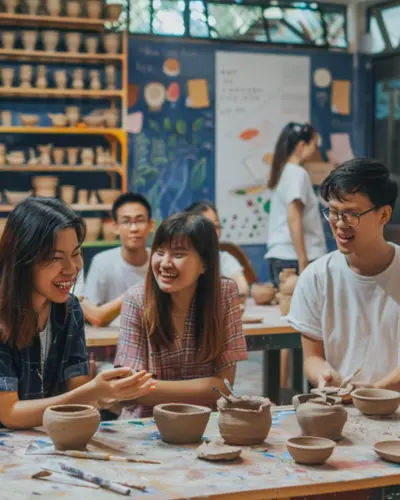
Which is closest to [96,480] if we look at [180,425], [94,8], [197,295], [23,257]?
[180,425]

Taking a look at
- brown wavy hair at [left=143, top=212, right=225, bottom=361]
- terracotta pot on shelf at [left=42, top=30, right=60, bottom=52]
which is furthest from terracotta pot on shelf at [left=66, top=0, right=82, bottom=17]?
brown wavy hair at [left=143, top=212, right=225, bottom=361]

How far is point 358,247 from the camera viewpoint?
9.01ft

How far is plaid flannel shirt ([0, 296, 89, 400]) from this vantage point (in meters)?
2.38

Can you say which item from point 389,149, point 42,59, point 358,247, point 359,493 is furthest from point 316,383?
point 389,149

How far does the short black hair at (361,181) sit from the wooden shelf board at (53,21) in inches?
180

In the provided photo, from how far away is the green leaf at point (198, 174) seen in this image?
764 centimetres

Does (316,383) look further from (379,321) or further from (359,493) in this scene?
(359,493)

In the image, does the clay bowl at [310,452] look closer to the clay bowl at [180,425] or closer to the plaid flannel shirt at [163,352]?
the clay bowl at [180,425]

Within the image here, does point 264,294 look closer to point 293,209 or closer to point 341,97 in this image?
point 293,209

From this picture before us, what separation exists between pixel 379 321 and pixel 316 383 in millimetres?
296

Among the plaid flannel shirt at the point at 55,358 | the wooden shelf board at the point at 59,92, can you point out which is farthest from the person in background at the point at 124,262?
the wooden shelf board at the point at 59,92

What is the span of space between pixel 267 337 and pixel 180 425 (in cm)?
191

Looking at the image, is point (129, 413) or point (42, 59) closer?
point (129, 413)

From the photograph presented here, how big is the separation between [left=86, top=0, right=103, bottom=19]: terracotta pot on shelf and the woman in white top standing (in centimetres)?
214
